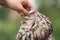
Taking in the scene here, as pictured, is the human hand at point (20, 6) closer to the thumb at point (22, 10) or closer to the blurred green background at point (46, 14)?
the thumb at point (22, 10)

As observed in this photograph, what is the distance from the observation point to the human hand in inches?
61.9

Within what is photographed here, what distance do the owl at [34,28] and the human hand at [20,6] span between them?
0.10ft

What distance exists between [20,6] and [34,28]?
128 mm

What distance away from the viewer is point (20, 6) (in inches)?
63.7

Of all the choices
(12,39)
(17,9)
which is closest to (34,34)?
(17,9)

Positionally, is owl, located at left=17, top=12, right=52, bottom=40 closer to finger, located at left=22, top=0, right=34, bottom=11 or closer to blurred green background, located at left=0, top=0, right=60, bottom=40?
finger, located at left=22, top=0, right=34, bottom=11

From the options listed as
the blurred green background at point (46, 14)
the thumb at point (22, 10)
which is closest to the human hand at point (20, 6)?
the thumb at point (22, 10)

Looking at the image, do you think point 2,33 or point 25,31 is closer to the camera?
point 25,31

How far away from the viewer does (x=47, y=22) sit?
5.48ft

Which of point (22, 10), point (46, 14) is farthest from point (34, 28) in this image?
point (46, 14)

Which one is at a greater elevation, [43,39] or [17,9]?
[17,9]

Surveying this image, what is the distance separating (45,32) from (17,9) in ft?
0.59

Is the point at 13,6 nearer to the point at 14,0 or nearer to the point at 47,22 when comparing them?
the point at 14,0

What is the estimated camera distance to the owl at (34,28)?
5.32ft
